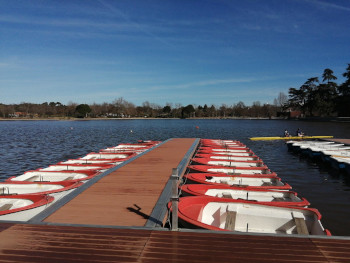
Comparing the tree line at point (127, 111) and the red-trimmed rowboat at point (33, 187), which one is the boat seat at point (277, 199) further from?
the tree line at point (127, 111)

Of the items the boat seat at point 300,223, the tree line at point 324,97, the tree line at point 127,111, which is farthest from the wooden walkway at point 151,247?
the tree line at point 127,111

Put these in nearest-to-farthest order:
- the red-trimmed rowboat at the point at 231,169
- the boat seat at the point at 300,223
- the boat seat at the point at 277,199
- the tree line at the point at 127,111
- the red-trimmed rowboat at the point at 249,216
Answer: the boat seat at the point at 300,223, the red-trimmed rowboat at the point at 249,216, the boat seat at the point at 277,199, the red-trimmed rowboat at the point at 231,169, the tree line at the point at 127,111

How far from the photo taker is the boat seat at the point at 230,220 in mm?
6189

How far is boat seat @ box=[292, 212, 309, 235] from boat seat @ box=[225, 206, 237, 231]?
141 centimetres

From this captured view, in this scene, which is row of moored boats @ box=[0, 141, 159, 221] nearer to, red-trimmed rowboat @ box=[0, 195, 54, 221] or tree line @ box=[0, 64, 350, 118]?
red-trimmed rowboat @ box=[0, 195, 54, 221]

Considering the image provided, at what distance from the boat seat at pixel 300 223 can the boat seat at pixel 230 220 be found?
141cm

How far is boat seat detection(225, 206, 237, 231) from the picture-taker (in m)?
6.19

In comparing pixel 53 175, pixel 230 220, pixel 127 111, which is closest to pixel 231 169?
pixel 230 220

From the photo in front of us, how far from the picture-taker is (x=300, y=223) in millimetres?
6258

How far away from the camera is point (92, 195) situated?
7.70 m

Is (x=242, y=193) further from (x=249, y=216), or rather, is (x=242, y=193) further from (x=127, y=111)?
(x=127, y=111)

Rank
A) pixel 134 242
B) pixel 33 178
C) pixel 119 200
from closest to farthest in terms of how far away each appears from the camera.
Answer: pixel 134 242 < pixel 119 200 < pixel 33 178

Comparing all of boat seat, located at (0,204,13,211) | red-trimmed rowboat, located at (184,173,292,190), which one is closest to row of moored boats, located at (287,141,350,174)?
red-trimmed rowboat, located at (184,173,292,190)

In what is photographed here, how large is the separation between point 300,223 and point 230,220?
161 cm
